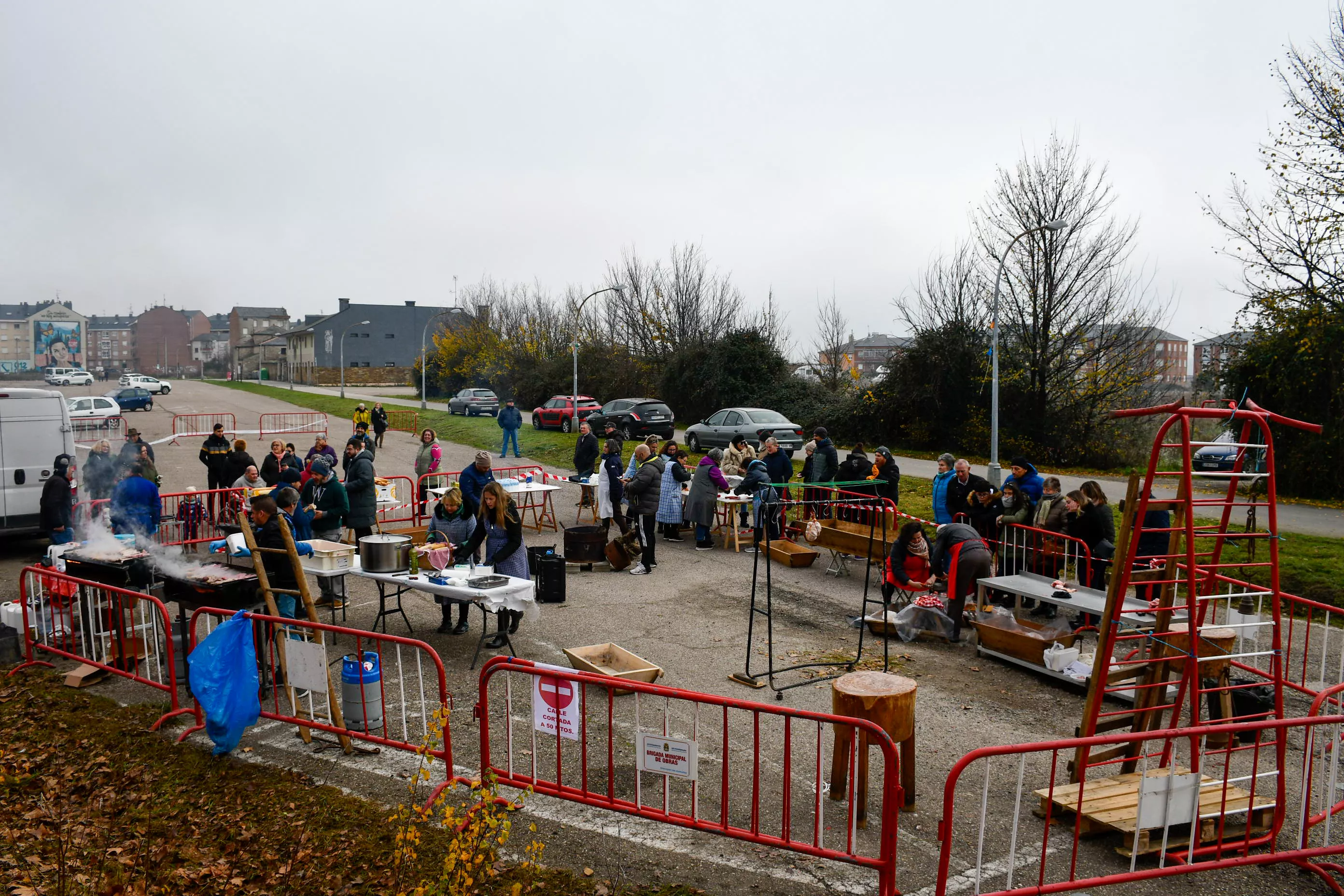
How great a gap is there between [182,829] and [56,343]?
6342 inches

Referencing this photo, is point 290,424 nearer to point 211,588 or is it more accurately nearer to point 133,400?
point 133,400

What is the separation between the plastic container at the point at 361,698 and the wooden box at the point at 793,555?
7027 millimetres

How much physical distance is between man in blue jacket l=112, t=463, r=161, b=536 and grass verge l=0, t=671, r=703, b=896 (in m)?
5.48

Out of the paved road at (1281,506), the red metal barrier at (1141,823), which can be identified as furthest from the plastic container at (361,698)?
the paved road at (1281,506)

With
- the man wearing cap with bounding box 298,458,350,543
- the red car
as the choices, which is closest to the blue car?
the red car

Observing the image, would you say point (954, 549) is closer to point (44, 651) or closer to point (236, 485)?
point (44, 651)

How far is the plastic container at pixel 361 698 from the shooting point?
6629 mm

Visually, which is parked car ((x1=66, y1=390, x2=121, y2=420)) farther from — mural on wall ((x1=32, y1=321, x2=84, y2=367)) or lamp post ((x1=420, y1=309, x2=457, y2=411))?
mural on wall ((x1=32, y1=321, x2=84, y2=367))

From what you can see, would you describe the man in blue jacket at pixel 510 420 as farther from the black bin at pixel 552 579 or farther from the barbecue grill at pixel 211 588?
the barbecue grill at pixel 211 588

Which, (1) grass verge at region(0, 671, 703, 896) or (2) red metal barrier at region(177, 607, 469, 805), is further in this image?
(2) red metal barrier at region(177, 607, 469, 805)

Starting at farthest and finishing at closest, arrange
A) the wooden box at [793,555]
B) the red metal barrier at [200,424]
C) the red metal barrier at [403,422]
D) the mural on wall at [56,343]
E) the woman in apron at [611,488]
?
1. the mural on wall at [56,343]
2. the red metal barrier at [403,422]
3. the red metal barrier at [200,424]
4. the woman in apron at [611,488]
5. the wooden box at [793,555]

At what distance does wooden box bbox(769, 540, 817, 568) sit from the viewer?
12.9m

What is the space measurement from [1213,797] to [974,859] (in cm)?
150

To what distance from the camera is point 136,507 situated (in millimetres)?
11992
